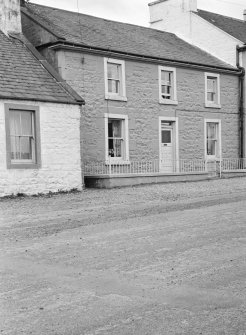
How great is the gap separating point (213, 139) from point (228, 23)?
8.66m

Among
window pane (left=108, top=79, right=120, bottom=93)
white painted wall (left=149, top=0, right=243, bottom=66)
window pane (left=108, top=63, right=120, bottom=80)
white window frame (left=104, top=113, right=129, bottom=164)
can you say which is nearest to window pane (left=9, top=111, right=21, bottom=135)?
white window frame (left=104, top=113, right=129, bottom=164)

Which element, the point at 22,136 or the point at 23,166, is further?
the point at 22,136

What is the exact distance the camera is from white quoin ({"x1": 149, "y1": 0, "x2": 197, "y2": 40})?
29312 millimetres

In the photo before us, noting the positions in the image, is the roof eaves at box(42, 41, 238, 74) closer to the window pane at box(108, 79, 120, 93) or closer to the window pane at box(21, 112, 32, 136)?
the window pane at box(108, 79, 120, 93)

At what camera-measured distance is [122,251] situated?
8.00m

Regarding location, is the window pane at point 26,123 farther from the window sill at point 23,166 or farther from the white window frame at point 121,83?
the white window frame at point 121,83

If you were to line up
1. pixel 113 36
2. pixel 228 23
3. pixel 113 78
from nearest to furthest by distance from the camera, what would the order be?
pixel 113 78 < pixel 113 36 < pixel 228 23

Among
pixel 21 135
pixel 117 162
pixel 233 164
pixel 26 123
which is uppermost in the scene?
pixel 26 123

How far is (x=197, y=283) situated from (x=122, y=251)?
2188 millimetres

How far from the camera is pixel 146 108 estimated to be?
76.7 feet

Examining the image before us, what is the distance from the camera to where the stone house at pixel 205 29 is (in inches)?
1092

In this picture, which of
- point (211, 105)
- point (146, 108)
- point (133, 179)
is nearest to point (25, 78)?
point (133, 179)

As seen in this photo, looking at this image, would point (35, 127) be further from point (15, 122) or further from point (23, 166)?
point (23, 166)

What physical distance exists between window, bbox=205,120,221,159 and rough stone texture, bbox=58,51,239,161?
344mm
